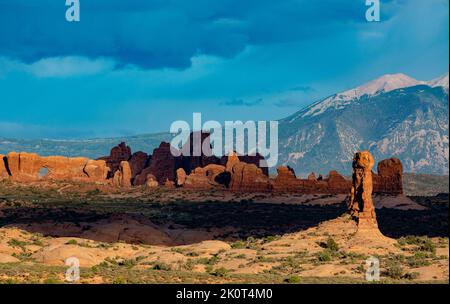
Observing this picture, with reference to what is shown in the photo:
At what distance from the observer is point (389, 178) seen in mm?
113938

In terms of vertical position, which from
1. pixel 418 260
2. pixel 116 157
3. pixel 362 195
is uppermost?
pixel 116 157

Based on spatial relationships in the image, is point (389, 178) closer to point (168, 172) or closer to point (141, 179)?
point (168, 172)

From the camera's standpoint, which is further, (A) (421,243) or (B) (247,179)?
(B) (247,179)

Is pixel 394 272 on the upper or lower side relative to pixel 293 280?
upper

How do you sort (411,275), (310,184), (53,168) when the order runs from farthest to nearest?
1. (53,168)
2. (310,184)
3. (411,275)

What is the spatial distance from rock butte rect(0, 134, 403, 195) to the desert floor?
450 centimetres

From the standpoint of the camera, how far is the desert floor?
4094 cm

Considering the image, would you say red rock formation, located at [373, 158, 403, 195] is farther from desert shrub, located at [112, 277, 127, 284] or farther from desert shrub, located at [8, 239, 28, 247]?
desert shrub, located at [112, 277, 127, 284]

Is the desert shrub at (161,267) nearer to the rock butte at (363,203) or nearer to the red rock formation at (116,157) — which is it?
the rock butte at (363,203)

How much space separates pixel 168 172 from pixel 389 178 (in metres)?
53.5

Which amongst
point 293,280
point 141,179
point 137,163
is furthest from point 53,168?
point 293,280

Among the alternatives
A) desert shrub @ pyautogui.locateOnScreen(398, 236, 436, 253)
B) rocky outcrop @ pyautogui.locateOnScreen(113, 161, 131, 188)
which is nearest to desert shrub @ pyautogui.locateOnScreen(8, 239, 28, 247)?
desert shrub @ pyautogui.locateOnScreen(398, 236, 436, 253)
